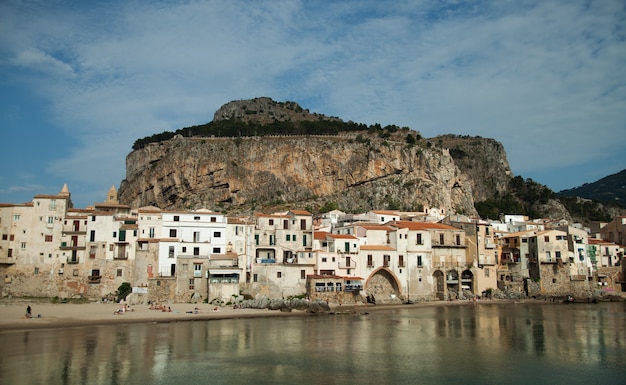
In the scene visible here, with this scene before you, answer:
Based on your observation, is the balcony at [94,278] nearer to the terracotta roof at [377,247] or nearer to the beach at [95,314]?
the beach at [95,314]

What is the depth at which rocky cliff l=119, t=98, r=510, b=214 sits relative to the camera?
389 feet

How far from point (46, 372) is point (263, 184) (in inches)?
3734

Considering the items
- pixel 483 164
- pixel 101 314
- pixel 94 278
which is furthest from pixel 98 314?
pixel 483 164

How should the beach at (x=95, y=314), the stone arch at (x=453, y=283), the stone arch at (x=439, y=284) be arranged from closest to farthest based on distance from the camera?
1. the beach at (x=95, y=314)
2. the stone arch at (x=439, y=284)
3. the stone arch at (x=453, y=283)

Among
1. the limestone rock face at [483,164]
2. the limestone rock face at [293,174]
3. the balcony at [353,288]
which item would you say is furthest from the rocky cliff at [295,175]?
the balcony at [353,288]

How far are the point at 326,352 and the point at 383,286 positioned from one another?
31.5 metres

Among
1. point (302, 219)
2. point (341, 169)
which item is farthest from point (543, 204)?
point (302, 219)

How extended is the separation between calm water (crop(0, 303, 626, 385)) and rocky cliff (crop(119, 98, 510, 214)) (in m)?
69.7

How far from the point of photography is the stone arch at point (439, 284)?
67.1m

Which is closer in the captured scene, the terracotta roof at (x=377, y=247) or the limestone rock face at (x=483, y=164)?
the terracotta roof at (x=377, y=247)

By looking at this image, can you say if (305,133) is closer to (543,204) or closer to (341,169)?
(341,169)

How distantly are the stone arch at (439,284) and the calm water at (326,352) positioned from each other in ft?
54.5

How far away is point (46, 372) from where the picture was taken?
2867 cm

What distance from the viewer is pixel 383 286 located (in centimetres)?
6488
